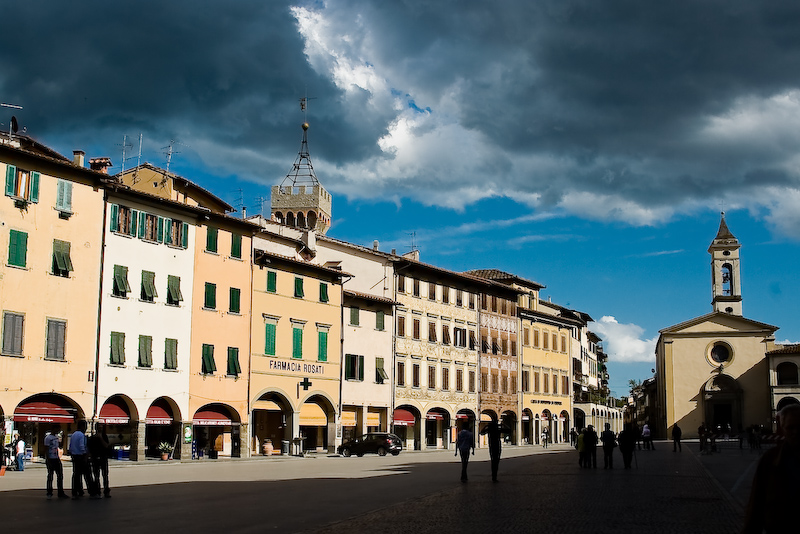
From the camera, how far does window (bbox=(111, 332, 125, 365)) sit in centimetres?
4172

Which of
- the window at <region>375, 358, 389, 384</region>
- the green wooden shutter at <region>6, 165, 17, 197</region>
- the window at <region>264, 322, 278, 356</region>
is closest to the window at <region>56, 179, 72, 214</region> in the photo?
the green wooden shutter at <region>6, 165, 17, 197</region>

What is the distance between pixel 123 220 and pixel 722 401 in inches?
2416

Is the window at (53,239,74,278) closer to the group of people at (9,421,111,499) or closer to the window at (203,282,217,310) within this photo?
the window at (203,282,217,310)

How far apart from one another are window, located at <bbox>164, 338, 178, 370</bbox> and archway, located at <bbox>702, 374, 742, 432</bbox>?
5595 centimetres

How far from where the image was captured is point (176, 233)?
45.9m

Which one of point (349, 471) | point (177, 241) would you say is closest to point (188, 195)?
point (177, 241)

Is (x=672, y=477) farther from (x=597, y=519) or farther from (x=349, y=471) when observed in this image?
(x=597, y=519)

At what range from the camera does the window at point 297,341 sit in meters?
53.4

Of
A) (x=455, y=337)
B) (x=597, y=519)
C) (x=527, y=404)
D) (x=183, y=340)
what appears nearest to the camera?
(x=597, y=519)

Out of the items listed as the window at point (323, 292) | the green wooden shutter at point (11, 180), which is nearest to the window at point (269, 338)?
the window at point (323, 292)

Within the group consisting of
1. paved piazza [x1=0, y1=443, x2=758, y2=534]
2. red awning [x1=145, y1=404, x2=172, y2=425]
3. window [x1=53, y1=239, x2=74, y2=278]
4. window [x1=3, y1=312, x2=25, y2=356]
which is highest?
window [x1=53, y1=239, x2=74, y2=278]

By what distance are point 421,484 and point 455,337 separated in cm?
4490

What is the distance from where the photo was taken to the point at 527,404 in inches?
3103

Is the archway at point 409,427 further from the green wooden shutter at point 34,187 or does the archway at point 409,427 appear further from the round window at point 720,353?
the round window at point 720,353
